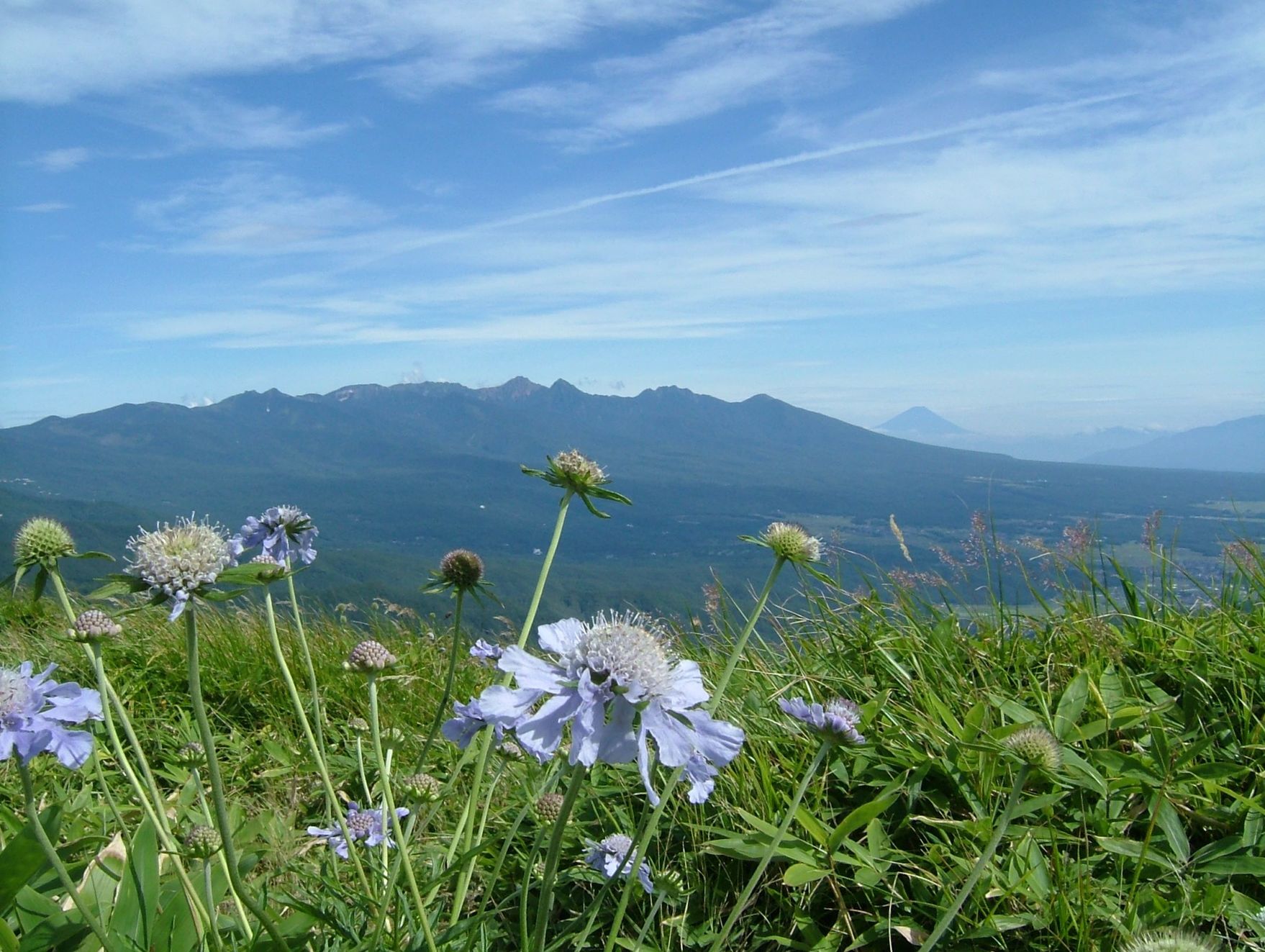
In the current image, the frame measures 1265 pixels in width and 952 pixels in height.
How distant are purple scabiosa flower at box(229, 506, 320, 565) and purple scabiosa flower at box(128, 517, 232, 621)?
0.81 m

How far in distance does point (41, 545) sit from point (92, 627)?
0.22m

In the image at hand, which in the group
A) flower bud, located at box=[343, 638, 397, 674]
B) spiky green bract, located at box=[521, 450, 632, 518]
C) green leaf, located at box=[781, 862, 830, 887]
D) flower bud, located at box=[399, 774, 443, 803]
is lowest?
green leaf, located at box=[781, 862, 830, 887]

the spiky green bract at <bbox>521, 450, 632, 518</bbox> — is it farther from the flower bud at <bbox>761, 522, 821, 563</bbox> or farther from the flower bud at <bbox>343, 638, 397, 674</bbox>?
the flower bud at <bbox>343, 638, 397, 674</bbox>

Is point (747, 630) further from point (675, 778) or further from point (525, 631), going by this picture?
point (525, 631)

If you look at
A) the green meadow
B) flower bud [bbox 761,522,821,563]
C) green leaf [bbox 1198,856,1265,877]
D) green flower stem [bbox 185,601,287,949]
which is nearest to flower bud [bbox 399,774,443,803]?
the green meadow

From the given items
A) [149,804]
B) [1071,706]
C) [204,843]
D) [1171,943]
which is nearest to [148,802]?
[149,804]

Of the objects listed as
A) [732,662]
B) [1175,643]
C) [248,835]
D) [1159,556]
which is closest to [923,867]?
[732,662]

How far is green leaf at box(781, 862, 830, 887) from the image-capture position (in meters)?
2.24

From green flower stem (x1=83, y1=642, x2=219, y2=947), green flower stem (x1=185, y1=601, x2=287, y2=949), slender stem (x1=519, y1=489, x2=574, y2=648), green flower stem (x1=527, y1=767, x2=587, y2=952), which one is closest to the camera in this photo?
green flower stem (x1=527, y1=767, x2=587, y2=952)

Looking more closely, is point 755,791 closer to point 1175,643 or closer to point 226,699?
point 1175,643

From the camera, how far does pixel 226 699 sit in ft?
15.4

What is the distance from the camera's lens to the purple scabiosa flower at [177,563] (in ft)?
5.32

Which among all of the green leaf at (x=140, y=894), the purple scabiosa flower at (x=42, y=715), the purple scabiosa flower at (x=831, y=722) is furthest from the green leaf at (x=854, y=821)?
the purple scabiosa flower at (x=42, y=715)

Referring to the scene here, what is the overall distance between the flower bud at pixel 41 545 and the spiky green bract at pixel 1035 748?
201cm
